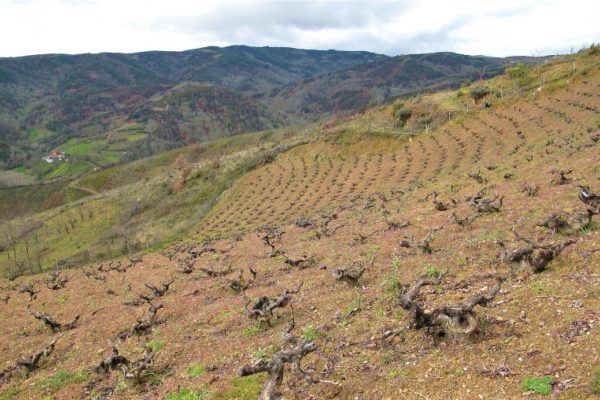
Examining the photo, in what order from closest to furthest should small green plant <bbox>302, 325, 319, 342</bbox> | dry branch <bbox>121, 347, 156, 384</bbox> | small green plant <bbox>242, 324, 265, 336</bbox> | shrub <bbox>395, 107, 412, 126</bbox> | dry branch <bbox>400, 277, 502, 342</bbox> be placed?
dry branch <bbox>400, 277, 502, 342</bbox>
small green plant <bbox>302, 325, 319, 342</bbox>
dry branch <bbox>121, 347, 156, 384</bbox>
small green plant <bbox>242, 324, 265, 336</bbox>
shrub <bbox>395, 107, 412, 126</bbox>

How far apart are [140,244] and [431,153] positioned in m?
58.5

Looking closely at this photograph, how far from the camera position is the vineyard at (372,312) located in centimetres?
1072

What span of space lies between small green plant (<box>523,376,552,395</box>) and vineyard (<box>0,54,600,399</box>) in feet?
0.12

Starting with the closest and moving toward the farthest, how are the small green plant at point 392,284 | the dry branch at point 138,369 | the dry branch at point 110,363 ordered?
the dry branch at point 138,369 → the dry branch at point 110,363 → the small green plant at point 392,284

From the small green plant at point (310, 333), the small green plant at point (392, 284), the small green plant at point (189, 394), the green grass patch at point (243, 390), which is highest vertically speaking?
the small green plant at point (392, 284)

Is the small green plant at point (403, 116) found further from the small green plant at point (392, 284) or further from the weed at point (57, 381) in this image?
the weed at point (57, 381)

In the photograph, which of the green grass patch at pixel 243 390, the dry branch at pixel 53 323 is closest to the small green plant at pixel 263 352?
the green grass patch at pixel 243 390

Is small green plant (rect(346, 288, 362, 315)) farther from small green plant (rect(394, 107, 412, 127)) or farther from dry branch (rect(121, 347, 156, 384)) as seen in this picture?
small green plant (rect(394, 107, 412, 127))

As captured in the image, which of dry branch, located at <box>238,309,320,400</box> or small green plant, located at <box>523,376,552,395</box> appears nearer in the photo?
small green plant, located at <box>523,376,552,395</box>

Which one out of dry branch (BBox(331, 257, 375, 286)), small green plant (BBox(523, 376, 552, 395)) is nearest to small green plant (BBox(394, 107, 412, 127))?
dry branch (BBox(331, 257, 375, 286))

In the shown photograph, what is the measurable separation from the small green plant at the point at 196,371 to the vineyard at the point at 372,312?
109 mm

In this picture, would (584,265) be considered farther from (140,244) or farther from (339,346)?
(140,244)

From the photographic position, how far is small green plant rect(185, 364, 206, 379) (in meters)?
14.9

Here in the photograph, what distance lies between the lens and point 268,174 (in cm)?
9806
